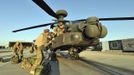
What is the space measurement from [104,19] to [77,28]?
1.80m

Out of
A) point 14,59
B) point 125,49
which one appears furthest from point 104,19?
point 125,49

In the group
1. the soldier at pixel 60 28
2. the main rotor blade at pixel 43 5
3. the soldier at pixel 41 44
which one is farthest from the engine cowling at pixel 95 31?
the soldier at pixel 41 44

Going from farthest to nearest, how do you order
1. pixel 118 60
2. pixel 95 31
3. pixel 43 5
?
pixel 118 60
pixel 95 31
pixel 43 5

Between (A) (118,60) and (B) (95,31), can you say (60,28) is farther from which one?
(A) (118,60)

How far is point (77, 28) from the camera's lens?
14.6 metres

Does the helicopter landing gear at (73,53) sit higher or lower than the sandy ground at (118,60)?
higher

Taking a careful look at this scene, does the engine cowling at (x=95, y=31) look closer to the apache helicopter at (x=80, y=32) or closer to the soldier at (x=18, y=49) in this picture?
the apache helicopter at (x=80, y=32)

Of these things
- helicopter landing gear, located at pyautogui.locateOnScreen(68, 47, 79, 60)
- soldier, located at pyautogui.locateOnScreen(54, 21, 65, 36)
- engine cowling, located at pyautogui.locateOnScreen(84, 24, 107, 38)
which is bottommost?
helicopter landing gear, located at pyautogui.locateOnScreen(68, 47, 79, 60)

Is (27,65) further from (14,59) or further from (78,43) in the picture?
(14,59)

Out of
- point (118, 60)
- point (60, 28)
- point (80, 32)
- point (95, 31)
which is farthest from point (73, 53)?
point (95, 31)

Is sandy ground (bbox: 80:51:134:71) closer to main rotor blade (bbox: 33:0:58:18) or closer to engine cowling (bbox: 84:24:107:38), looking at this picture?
engine cowling (bbox: 84:24:107:38)

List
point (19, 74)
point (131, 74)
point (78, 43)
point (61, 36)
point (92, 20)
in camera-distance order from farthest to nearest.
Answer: point (61, 36) → point (78, 43) → point (92, 20) → point (19, 74) → point (131, 74)

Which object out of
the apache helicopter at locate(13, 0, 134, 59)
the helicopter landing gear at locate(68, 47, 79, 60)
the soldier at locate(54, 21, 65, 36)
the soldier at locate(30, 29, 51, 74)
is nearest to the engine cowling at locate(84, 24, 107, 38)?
the apache helicopter at locate(13, 0, 134, 59)

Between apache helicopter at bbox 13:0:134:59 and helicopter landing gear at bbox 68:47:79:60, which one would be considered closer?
apache helicopter at bbox 13:0:134:59
